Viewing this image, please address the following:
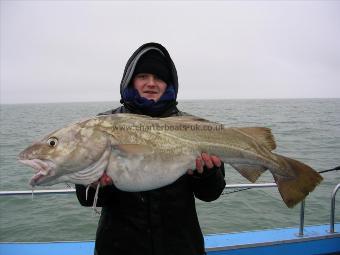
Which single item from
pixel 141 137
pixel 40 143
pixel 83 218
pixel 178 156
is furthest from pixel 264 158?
pixel 83 218

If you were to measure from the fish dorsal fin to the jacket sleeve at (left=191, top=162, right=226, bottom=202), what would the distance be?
426 millimetres

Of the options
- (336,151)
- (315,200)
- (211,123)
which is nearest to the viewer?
(211,123)

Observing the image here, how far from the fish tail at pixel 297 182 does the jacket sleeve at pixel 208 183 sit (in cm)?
57

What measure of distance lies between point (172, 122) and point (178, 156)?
0.31 meters

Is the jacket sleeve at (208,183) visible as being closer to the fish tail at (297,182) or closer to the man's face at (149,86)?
the fish tail at (297,182)

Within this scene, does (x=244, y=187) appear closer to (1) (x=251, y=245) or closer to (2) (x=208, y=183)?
(1) (x=251, y=245)

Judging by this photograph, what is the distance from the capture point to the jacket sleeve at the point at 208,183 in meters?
2.94

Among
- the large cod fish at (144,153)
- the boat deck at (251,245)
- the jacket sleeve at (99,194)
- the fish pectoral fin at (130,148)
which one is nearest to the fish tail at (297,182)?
the large cod fish at (144,153)

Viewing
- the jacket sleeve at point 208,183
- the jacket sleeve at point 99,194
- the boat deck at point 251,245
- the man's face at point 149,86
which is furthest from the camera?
the boat deck at point 251,245

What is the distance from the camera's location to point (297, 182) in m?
3.03

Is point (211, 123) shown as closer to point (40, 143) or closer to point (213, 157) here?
point (213, 157)

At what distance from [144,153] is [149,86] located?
2.86ft

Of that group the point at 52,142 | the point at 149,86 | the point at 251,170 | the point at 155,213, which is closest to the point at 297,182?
the point at 251,170

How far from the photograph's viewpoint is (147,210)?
280 cm
